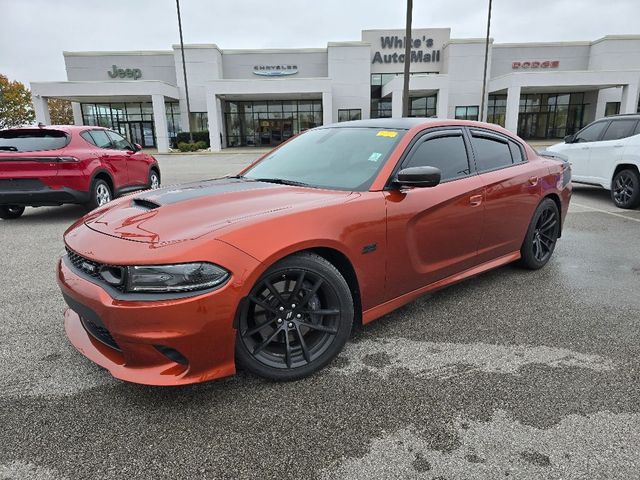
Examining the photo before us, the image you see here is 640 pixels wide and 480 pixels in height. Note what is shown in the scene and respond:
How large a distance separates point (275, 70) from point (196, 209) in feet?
128

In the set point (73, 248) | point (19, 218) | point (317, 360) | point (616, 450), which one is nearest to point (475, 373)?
point (616, 450)

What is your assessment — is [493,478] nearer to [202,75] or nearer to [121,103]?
[202,75]

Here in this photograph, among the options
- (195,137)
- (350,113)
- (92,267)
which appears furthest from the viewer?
(350,113)

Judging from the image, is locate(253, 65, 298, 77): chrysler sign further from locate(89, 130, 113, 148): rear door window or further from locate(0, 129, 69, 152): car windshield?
locate(0, 129, 69, 152): car windshield

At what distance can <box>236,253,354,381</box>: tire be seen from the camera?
2404mm

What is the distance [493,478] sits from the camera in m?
1.88

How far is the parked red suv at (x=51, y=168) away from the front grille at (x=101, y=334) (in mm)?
5434

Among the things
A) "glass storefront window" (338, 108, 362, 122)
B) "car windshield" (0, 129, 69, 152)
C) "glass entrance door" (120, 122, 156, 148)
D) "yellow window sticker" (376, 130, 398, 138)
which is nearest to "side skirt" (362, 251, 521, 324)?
"yellow window sticker" (376, 130, 398, 138)

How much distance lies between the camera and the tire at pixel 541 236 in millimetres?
4387

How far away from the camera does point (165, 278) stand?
2.10 meters

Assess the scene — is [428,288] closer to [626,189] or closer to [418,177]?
[418,177]

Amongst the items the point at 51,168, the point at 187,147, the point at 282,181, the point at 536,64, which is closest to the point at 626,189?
the point at 282,181

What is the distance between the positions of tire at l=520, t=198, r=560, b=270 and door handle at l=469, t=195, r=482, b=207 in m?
1.05

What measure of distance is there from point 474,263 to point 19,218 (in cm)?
768
